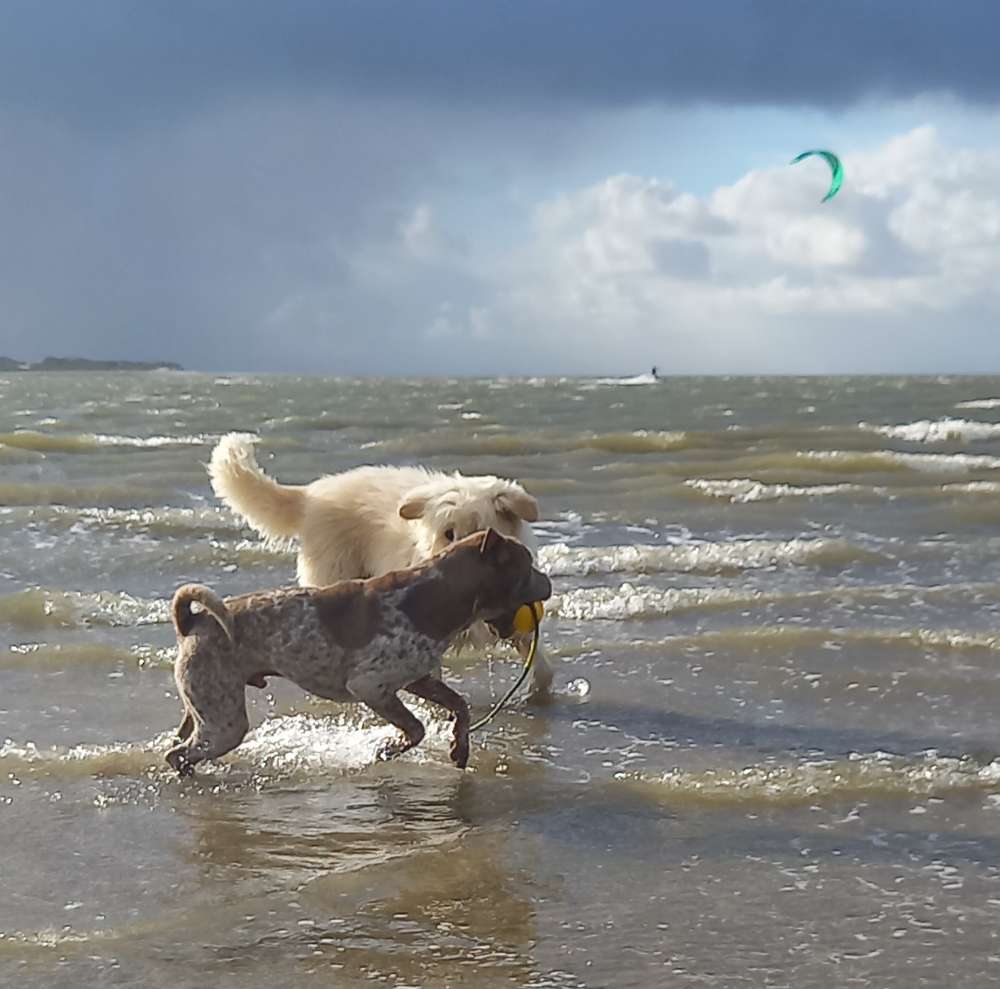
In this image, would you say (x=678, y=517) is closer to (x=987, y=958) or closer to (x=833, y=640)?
(x=833, y=640)

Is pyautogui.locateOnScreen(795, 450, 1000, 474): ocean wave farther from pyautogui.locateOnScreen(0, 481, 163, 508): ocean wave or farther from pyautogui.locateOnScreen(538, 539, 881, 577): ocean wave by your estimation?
pyautogui.locateOnScreen(0, 481, 163, 508): ocean wave

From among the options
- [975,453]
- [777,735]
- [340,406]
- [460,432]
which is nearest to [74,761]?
[777,735]

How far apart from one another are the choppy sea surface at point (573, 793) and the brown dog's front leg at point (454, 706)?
12 cm

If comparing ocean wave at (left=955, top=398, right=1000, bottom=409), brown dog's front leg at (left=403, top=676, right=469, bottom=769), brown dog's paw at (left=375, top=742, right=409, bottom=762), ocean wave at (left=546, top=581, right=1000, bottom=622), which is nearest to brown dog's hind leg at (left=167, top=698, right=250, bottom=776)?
brown dog's paw at (left=375, top=742, right=409, bottom=762)

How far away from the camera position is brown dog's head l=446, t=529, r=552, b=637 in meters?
5.81

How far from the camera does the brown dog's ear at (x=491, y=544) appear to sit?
228 inches

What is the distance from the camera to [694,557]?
11.3 m

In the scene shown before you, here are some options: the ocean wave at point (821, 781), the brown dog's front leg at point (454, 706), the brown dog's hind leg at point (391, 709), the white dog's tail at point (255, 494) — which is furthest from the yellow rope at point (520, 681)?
the white dog's tail at point (255, 494)

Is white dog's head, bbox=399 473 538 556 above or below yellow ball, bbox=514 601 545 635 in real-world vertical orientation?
above

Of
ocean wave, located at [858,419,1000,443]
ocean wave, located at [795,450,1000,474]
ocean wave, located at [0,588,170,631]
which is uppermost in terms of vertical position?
ocean wave, located at [858,419,1000,443]

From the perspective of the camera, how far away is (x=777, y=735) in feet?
21.2

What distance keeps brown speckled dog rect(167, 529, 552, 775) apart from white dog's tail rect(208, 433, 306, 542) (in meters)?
2.33

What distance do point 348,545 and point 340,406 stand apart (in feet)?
116

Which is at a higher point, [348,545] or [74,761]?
[348,545]
